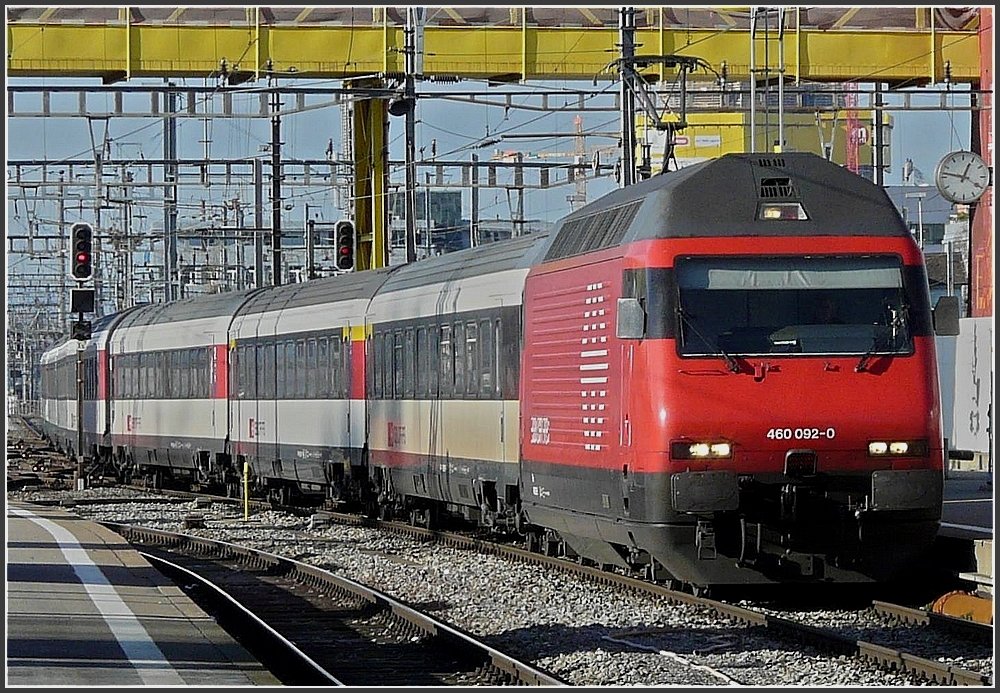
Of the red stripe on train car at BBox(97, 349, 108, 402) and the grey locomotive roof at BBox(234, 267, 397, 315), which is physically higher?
the grey locomotive roof at BBox(234, 267, 397, 315)

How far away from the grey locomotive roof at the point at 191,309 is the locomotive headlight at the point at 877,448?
66.3 ft

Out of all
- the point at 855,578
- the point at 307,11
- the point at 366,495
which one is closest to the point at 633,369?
the point at 855,578

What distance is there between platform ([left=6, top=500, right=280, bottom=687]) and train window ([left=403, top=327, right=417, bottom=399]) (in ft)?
13.3

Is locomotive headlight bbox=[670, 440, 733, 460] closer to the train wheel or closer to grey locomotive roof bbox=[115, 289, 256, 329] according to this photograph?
the train wheel

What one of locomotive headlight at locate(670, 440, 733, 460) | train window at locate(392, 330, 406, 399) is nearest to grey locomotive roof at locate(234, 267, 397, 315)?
train window at locate(392, 330, 406, 399)

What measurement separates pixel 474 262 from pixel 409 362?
105 inches

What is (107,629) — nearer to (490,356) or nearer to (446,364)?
(490,356)

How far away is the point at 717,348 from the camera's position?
13.6 m

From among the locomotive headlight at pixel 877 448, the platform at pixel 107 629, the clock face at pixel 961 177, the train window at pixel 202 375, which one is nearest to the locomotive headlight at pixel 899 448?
the locomotive headlight at pixel 877 448

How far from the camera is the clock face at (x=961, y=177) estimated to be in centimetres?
2598

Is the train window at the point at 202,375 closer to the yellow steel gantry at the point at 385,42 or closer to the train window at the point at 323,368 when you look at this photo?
the yellow steel gantry at the point at 385,42

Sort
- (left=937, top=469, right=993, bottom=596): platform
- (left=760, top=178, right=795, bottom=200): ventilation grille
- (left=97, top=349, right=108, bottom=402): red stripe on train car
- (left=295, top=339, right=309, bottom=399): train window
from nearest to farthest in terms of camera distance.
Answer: (left=760, top=178, right=795, bottom=200): ventilation grille
(left=937, top=469, right=993, bottom=596): platform
(left=295, top=339, right=309, bottom=399): train window
(left=97, top=349, right=108, bottom=402): red stripe on train car

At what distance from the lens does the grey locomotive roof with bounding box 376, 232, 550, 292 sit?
18.0 metres

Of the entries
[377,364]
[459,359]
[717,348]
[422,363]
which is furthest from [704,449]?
[377,364]
